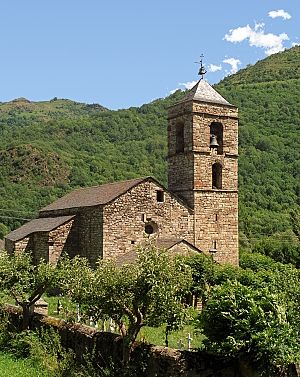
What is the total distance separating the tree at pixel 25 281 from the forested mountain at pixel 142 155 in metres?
41.3

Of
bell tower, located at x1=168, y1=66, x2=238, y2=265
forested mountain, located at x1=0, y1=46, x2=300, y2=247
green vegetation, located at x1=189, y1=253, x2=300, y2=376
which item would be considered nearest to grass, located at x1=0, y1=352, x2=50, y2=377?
green vegetation, located at x1=189, y1=253, x2=300, y2=376

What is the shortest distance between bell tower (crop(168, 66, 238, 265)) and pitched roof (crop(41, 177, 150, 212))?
272cm

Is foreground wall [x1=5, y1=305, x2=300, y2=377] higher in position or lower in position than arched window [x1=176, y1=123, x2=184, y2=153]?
lower

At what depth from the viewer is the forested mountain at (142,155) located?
63.2 meters

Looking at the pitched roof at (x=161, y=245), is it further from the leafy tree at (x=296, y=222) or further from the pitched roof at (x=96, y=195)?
the leafy tree at (x=296, y=222)

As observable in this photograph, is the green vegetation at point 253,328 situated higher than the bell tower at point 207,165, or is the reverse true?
the bell tower at point 207,165

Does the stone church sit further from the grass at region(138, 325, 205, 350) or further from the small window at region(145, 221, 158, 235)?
the grass at region(138, 325, 205, 350)

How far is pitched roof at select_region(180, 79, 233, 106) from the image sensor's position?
31.1m

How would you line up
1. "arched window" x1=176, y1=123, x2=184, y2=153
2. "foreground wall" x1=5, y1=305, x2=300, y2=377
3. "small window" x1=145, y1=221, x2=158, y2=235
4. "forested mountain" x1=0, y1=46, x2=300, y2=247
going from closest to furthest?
"foreground wall" x1=5, y1=305, x2=300, y2=377
"small window" x1=145, y1=221, x2=158, y2=235
"arched window" x1=176, y1=123, x2=184, y2=153
"forested mountain" x1=0, y1=46, x2=300, y2=247

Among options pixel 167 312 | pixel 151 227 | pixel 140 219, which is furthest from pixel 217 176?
pixel 167 312

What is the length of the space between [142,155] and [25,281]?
55.0m

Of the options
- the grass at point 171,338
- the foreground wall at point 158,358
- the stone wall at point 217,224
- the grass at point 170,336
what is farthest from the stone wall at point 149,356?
the stone wall at point 217,224

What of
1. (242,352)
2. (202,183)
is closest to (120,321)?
(242,352)

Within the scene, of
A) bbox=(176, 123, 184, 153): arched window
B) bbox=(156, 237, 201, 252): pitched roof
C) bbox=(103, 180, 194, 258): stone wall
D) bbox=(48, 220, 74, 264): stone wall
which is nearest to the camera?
bbox=(156, 237, 201, 252): pitched roof
